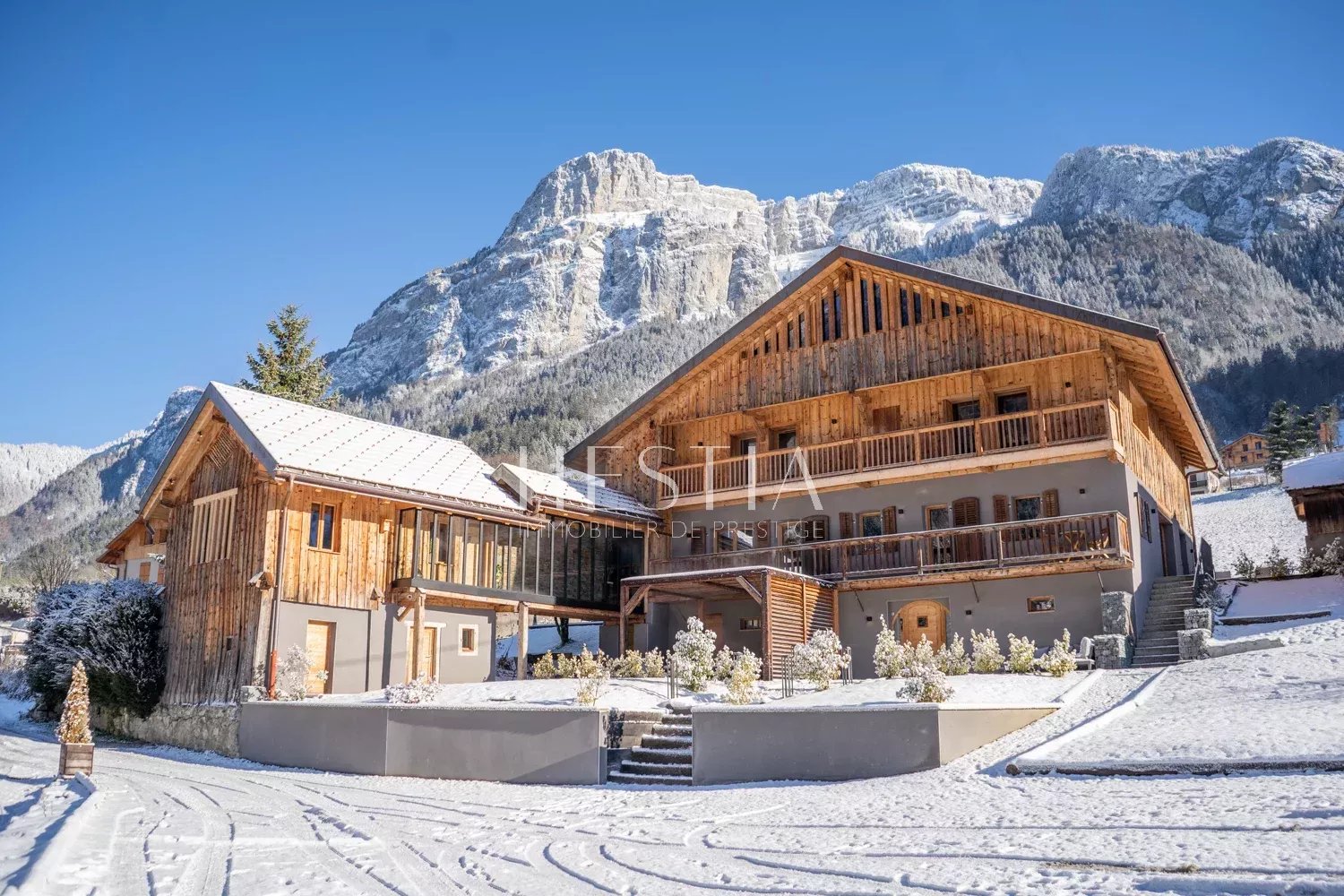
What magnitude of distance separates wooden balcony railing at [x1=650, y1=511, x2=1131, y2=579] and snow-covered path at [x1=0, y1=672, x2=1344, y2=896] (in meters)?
8.81

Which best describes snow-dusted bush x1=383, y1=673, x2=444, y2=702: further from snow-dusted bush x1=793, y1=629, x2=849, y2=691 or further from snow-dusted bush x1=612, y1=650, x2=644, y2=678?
snow-dusted bush x1=793, y1=629, x2=849, y2=691

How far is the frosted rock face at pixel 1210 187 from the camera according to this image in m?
134

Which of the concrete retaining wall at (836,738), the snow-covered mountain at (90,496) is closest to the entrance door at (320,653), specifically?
the concrete retaining wall at (836,738)

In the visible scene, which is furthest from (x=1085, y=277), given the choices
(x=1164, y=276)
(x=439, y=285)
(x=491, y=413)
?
(x=439, y=285)

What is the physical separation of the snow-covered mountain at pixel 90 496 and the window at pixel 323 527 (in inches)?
3830

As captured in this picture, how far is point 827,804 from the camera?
11391 mm

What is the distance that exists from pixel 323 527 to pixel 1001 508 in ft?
46.5

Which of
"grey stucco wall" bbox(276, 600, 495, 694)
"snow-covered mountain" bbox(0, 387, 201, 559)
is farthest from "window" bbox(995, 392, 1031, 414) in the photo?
"snow-covered mountain" bbox(0, 387, 201, 559)

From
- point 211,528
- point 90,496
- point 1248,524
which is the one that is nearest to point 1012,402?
point 211,528

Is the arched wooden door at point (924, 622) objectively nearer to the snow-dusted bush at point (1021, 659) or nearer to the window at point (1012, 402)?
the window at point (1012, 402)

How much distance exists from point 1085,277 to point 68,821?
12273 centimetres

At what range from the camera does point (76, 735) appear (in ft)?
51.6

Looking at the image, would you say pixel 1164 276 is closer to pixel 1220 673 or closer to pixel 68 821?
pixel 1220 673

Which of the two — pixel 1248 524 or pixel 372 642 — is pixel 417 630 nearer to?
pixel 372 642
